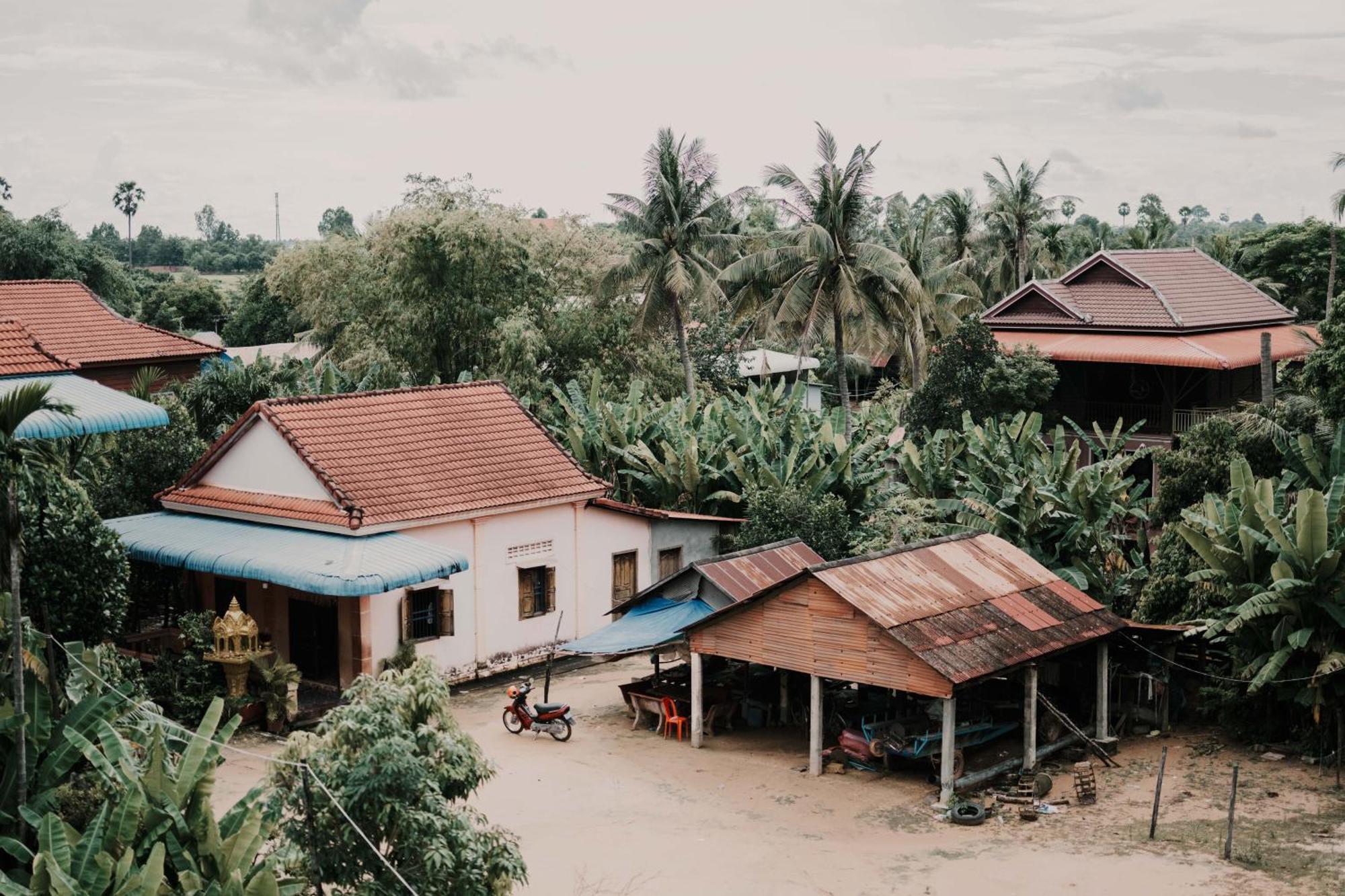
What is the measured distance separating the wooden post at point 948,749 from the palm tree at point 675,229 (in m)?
20.1

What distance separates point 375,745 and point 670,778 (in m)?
8.68

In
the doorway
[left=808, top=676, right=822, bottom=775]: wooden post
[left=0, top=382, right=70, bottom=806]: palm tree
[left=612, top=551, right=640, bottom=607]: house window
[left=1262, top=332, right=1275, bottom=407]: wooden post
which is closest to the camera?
[left=0, top=382, right=70, bottom=806]: palm tree

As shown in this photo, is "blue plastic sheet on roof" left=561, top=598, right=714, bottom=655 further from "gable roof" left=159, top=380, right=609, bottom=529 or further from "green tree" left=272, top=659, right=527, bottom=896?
"green tree" left=272, top=659, right=527, bottom=896

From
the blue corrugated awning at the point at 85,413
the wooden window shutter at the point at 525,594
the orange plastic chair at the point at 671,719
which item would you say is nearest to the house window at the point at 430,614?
the wooden window shutter at the point at 525,594

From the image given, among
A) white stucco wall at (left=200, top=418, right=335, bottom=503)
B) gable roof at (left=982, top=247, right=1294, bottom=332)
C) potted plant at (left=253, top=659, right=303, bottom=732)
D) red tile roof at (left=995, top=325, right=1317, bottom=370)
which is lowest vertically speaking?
potted plant at (left=253, top=659, right=303, bottom=732)

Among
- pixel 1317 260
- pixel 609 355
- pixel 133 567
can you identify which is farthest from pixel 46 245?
pixel 1317 260

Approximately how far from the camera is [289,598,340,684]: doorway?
22297 mm

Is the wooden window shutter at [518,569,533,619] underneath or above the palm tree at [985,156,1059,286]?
underneath

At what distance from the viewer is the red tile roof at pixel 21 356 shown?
1988 centimetres

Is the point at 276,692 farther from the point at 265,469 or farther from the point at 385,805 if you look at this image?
the point at 385,805

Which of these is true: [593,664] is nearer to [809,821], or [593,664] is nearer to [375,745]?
[809,821]

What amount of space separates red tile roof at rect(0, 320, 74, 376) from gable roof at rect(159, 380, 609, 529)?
3.44 m

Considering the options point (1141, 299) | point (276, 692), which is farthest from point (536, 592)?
point (1141, 299)

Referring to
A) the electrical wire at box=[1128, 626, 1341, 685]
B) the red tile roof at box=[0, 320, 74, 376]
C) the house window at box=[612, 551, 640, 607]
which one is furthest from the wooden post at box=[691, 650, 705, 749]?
the red tile roof at box=[0, 320, 74, 376]
